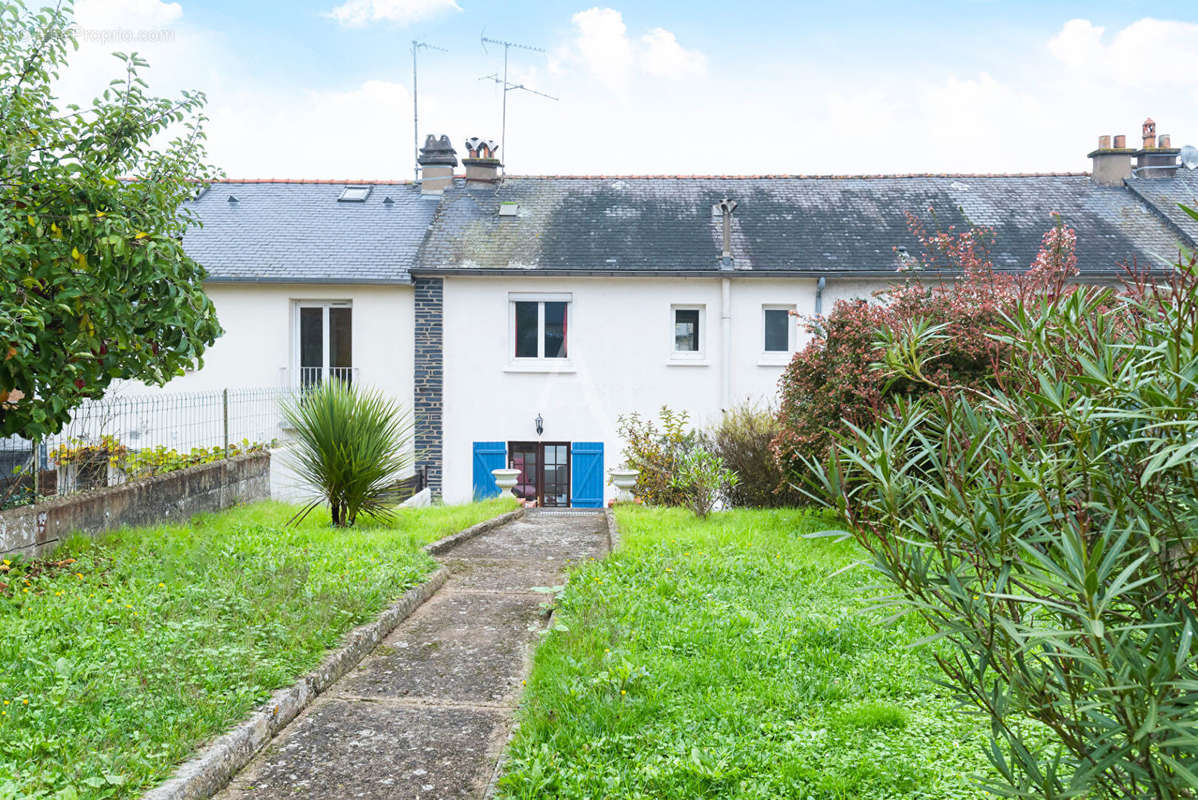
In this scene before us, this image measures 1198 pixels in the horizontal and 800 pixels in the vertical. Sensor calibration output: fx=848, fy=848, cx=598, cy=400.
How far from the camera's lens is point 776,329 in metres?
17.2

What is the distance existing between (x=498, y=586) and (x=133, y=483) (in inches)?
160

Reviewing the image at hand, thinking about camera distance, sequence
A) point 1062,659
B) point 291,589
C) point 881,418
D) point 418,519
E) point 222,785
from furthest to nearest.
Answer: point 418,519 → point 291,589 → point 222,785 → point 881,418 → point 1062,659

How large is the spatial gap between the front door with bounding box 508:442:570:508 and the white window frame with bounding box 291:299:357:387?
3798 mm

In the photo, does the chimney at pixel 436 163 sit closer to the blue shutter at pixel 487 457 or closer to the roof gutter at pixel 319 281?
the roof gutter at pixel 319 281

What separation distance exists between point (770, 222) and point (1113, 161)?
8.77 meters

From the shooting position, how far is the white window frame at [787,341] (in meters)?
17.0

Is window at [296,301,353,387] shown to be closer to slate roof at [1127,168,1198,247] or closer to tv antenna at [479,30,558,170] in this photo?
tv antenna at [479,30,558,170]

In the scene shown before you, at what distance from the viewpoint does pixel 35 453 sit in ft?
23.3

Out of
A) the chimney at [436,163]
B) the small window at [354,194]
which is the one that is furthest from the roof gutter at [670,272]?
the small window at [354,194]

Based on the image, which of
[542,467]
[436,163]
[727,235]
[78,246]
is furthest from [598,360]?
[78,246]

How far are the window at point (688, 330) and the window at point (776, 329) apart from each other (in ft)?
4.27

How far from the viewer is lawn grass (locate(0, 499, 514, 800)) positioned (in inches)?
136

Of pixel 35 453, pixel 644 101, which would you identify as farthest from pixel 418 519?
pixel 644 101

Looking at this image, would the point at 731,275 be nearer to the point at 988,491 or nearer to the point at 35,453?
the point at 35,453
